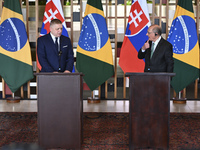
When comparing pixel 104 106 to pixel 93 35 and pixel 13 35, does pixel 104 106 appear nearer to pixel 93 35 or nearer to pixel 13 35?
pixel 93 35

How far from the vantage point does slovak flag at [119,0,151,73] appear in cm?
525

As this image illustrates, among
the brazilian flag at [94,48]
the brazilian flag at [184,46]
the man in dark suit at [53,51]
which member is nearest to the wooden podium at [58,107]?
the man in dark suit at [53,51]

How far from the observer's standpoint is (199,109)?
15.3ft

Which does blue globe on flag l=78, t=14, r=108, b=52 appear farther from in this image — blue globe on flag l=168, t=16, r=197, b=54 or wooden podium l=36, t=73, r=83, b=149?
wooden podium l=36, t=73, r=83, b=149

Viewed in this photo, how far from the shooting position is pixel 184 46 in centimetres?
520

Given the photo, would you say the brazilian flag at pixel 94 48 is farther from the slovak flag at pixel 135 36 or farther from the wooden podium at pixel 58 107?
the wooden podium at pixel 58 107

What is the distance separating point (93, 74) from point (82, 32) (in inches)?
37.5

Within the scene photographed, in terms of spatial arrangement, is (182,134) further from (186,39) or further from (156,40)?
(186,39)

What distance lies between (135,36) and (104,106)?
1.67 metres

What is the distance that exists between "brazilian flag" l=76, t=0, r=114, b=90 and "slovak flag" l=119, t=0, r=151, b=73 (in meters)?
0.35

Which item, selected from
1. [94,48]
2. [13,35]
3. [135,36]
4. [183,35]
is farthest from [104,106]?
[13,35]

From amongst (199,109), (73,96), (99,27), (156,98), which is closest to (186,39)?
(199,109)

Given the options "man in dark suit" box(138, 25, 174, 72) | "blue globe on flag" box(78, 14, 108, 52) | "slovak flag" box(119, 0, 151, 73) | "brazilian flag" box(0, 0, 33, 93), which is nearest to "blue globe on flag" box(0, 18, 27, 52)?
"brazilian flag" box(0, 0, 33, 93)

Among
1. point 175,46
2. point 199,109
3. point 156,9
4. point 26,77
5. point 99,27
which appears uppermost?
point 156,9
